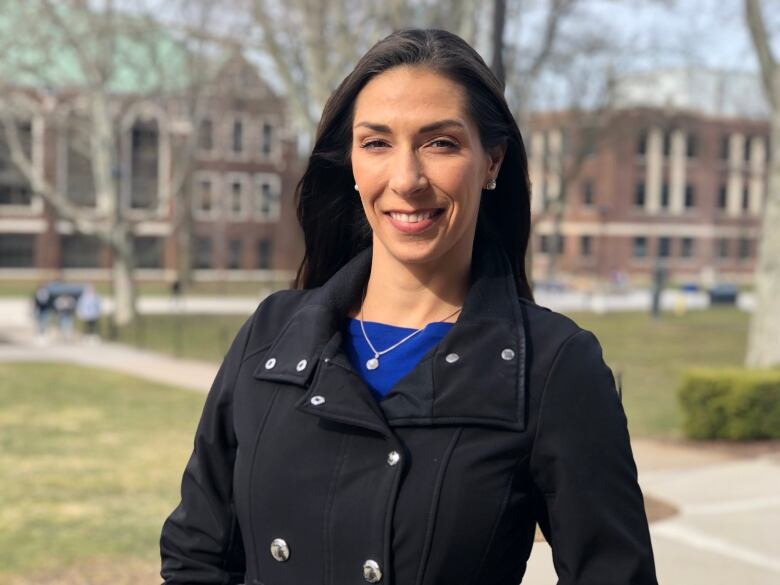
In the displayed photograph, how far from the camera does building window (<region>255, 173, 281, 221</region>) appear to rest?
62.6m

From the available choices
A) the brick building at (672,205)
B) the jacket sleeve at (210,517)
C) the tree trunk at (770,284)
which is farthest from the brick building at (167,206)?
the jacket sleeve at (210,517)

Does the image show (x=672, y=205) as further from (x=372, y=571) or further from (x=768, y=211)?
(x=372, y=571)

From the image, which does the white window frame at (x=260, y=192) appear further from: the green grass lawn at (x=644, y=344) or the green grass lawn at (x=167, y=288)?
the green grass lawn at (x=644, y=344)

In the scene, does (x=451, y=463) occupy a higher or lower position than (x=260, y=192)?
higher

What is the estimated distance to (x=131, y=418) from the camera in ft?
45.6

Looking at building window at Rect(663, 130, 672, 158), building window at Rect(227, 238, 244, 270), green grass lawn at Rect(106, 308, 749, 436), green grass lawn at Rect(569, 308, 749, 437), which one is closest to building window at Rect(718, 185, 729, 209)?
building window at Rect(663, 130, 672, 158)

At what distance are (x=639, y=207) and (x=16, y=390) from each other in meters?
58.6

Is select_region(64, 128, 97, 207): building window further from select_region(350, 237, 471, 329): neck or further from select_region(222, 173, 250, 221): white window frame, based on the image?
select_region(350, 237, 471, 329): neck

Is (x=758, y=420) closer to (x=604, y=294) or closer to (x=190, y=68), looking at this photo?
(x=190, y=68)

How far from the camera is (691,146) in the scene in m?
70.4

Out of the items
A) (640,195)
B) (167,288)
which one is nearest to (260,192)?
(167,288)

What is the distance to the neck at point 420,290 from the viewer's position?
2.05 metres

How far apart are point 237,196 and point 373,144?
6128cm

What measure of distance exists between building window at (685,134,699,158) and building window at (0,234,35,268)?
133 feet
